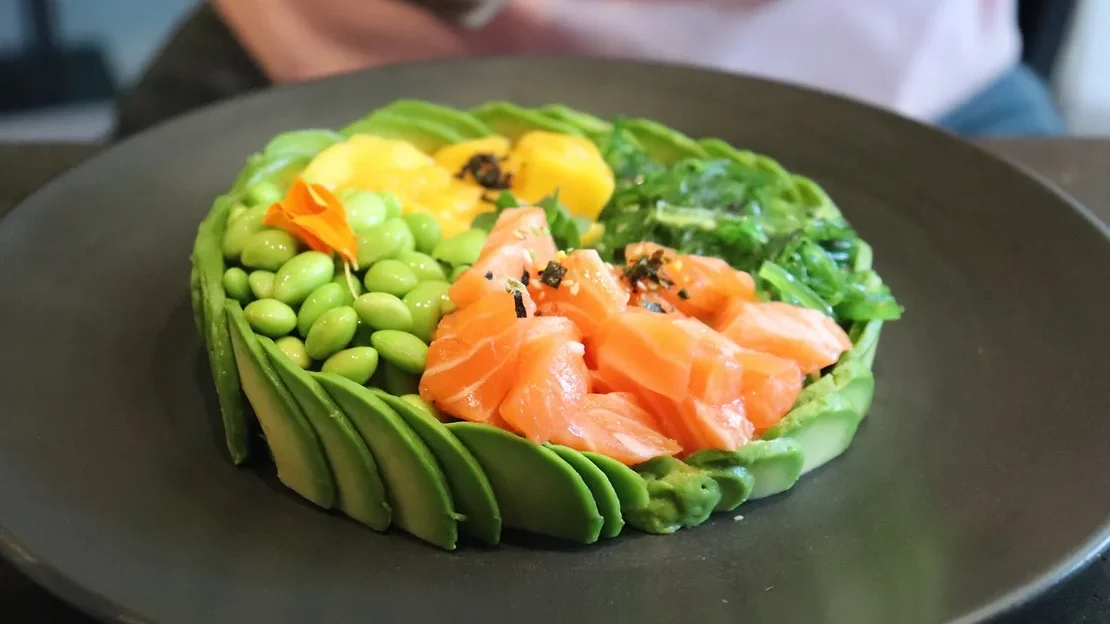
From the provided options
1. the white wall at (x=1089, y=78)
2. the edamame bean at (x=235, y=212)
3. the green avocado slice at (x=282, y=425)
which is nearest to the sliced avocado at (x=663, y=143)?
the edamame bean at (x=235, y=212)

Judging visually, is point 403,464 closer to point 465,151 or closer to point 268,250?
point 268,250

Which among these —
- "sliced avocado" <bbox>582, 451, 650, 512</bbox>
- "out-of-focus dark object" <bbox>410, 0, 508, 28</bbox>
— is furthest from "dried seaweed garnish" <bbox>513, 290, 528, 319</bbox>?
"out-of-focus dark object" <bbox>410, 0, 508, 28</bbox>

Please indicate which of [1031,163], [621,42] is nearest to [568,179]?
[621,42]

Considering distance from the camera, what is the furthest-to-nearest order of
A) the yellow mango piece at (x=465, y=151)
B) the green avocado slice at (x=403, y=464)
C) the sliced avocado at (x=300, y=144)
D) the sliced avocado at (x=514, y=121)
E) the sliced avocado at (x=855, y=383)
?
the sliced avocado at (x=514, y=121), the yellow mango piece at (x=465, y=151), the sliced avocado at (x=300, y=144), the sliced avocado at (x=855, y=383), the green avocado slice at (x=403, y=464)

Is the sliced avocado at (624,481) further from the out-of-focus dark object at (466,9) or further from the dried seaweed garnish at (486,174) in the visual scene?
the out-of-focus dark object at (466,9)

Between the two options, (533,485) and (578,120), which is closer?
(533,485)

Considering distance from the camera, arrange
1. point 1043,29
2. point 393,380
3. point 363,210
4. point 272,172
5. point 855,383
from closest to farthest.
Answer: point 393,380 → point 855,383 → point 363,210 → point 272,172 → point 1043,29

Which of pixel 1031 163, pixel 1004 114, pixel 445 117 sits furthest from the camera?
pixel 1004 114

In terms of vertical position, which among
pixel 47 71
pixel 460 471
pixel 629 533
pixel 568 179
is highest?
pixel 568 179
